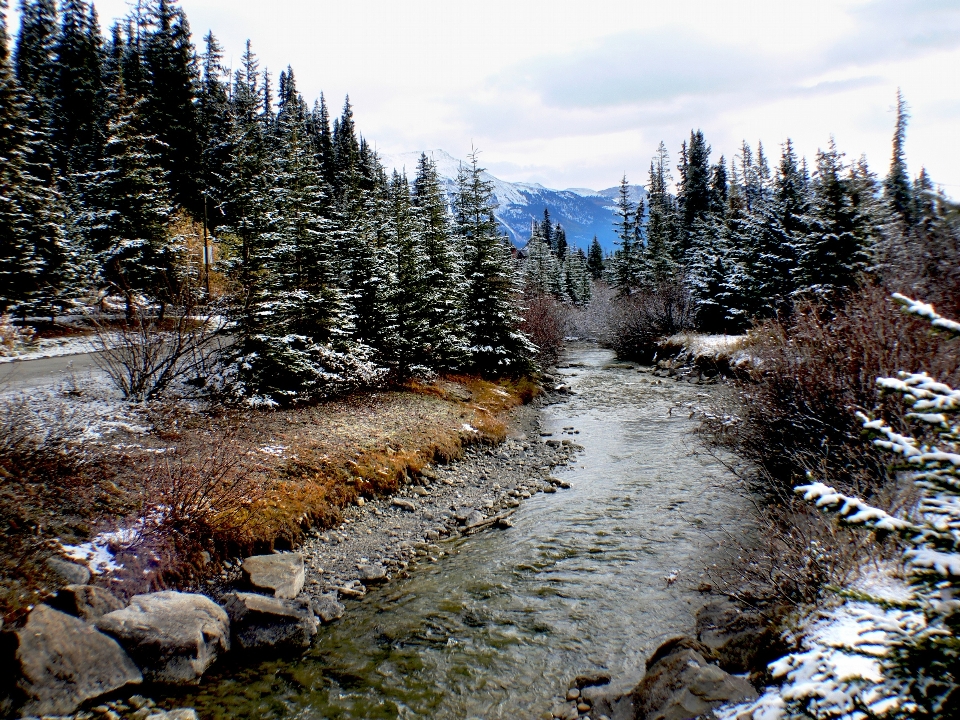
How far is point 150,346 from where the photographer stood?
14688 mm

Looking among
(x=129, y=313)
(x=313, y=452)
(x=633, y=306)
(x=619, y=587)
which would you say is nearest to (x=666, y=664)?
(x=619, y=587)

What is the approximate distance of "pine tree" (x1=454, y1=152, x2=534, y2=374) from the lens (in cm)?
2750

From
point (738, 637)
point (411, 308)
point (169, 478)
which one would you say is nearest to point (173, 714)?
point (169, 478)

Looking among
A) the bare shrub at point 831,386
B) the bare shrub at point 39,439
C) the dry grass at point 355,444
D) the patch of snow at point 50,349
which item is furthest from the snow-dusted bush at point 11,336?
the bare shrub at point 831,386

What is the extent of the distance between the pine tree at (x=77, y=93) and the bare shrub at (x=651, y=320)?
4383 cm

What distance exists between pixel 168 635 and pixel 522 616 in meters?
5.10

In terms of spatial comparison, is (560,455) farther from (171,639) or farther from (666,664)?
(171,639)

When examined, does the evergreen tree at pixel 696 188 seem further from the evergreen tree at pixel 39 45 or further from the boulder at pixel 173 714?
the evergreen tree at pixel 39 45

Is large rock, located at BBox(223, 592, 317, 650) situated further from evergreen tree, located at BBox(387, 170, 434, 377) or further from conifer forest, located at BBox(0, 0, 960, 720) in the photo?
evergreen tree, located at BBox(387, 170, 434, 377)

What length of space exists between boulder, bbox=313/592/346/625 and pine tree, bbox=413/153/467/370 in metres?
15.7

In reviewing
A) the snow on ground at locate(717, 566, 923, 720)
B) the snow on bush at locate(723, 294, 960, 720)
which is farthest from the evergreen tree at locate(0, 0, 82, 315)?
the snow on bush at locate(723, 294, 960, 720)

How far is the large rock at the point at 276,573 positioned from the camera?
879cm

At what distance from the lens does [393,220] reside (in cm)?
2658

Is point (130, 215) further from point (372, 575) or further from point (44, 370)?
point (372, 575)
